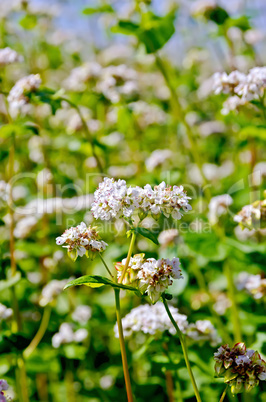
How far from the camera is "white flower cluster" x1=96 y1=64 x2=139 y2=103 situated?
9.89 ft

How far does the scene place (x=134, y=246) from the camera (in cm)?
241

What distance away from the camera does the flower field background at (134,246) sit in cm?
122

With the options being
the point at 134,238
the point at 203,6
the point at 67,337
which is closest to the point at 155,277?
the point at 134,238

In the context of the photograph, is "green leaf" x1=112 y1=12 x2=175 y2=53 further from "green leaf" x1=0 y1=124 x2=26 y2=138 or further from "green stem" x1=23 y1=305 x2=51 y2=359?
"green stem" x1=23 y1=305 x2=51 y2=359

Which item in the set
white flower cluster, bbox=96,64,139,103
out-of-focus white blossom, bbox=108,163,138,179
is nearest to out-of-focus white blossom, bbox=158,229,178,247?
out-of-focus white blossom, bbox=108,163,138,179

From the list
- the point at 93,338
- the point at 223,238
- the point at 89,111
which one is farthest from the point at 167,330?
the point at 89,111

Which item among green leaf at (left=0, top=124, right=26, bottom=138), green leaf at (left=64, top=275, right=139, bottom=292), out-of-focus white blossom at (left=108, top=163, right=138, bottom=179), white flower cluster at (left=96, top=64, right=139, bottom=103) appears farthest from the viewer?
out-of-focus white blossom at (left=108, top=163, right=138, bottom=179)

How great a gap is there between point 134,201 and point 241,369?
0.54m

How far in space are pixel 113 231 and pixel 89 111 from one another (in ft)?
4.87

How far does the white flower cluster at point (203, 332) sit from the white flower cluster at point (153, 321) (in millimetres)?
41

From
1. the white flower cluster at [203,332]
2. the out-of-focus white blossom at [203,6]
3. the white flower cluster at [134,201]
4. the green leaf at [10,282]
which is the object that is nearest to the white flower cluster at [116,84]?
the out-of-focus white blossom at [203,6]

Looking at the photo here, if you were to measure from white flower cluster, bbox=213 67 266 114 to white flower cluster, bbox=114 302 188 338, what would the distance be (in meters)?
0.98

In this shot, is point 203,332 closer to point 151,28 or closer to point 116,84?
Result: point 151,28

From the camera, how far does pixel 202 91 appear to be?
399 cm
